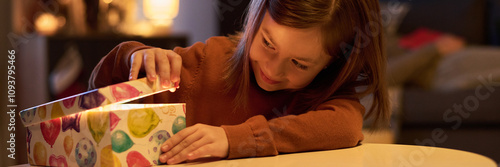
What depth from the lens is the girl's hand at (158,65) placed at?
2.25 ft

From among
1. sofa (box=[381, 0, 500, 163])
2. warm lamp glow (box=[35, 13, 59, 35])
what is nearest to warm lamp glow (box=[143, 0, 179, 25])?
warm lamp glow (box=[35, 13, 59, 35])

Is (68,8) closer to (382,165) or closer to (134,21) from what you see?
(134,21)

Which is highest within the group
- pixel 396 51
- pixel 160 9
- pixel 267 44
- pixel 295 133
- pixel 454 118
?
pixel 267 44

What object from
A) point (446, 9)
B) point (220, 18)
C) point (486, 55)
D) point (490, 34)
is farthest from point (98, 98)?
point (490, 34)

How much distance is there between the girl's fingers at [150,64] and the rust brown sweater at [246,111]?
0.30ft

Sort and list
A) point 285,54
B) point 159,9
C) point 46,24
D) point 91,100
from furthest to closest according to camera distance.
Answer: point 159,9
point 46,24
point 285,54
point 91,100

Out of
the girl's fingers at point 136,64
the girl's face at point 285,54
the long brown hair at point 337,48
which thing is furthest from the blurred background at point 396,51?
the girl's fingers at point 136,64

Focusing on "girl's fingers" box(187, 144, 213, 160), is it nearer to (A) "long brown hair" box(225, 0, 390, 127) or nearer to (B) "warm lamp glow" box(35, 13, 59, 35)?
(A) "long brown hair" box(225, 0, 390, 127)

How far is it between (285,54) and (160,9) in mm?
2454

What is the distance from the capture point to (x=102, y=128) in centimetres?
58

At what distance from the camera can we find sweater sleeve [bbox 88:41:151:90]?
0.84 m

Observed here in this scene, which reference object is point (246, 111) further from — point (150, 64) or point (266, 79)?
point (150, 64)

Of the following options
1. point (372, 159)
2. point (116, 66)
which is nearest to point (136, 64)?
point (116, 66)

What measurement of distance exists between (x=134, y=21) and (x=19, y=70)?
98 centimetres
